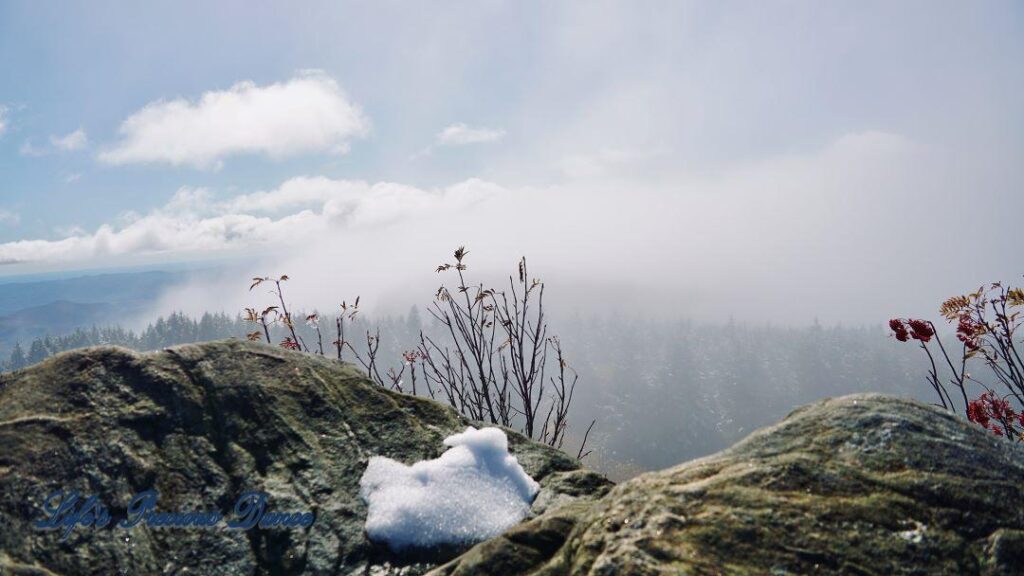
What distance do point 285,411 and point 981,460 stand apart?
5.07 meters

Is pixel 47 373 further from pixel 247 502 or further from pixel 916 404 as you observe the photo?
pixel 916 404

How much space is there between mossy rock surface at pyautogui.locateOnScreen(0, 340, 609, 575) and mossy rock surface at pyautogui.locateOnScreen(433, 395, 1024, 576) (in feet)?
4.37

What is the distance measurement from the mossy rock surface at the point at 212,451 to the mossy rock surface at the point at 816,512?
52.4 inches

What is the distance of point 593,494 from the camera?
437 centimetres

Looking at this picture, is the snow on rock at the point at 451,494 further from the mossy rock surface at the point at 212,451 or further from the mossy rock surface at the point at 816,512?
the mossy rock surface at the point at 816,512

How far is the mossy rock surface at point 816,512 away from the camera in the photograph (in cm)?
248

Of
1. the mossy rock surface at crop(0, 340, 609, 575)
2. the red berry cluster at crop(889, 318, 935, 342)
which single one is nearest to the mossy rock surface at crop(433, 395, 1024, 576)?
the mossy rock surface at crop(0, 340, 609, 575)

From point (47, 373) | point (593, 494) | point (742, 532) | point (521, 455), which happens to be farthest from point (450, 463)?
point (47, 373)

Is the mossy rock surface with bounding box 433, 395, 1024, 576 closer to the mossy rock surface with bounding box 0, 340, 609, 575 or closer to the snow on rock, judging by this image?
the snow on rock

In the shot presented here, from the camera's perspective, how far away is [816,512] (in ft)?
8.89

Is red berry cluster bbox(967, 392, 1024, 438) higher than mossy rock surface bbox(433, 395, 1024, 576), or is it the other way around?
mossy rock surface bbox(433, 395, 1024, 576)

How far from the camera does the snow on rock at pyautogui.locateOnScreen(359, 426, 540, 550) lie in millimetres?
3860

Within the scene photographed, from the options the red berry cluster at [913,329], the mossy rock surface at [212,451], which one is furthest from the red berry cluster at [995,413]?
the mossy rock surface at [212,451]

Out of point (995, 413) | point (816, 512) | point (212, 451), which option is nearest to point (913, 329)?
point (995, 413)
